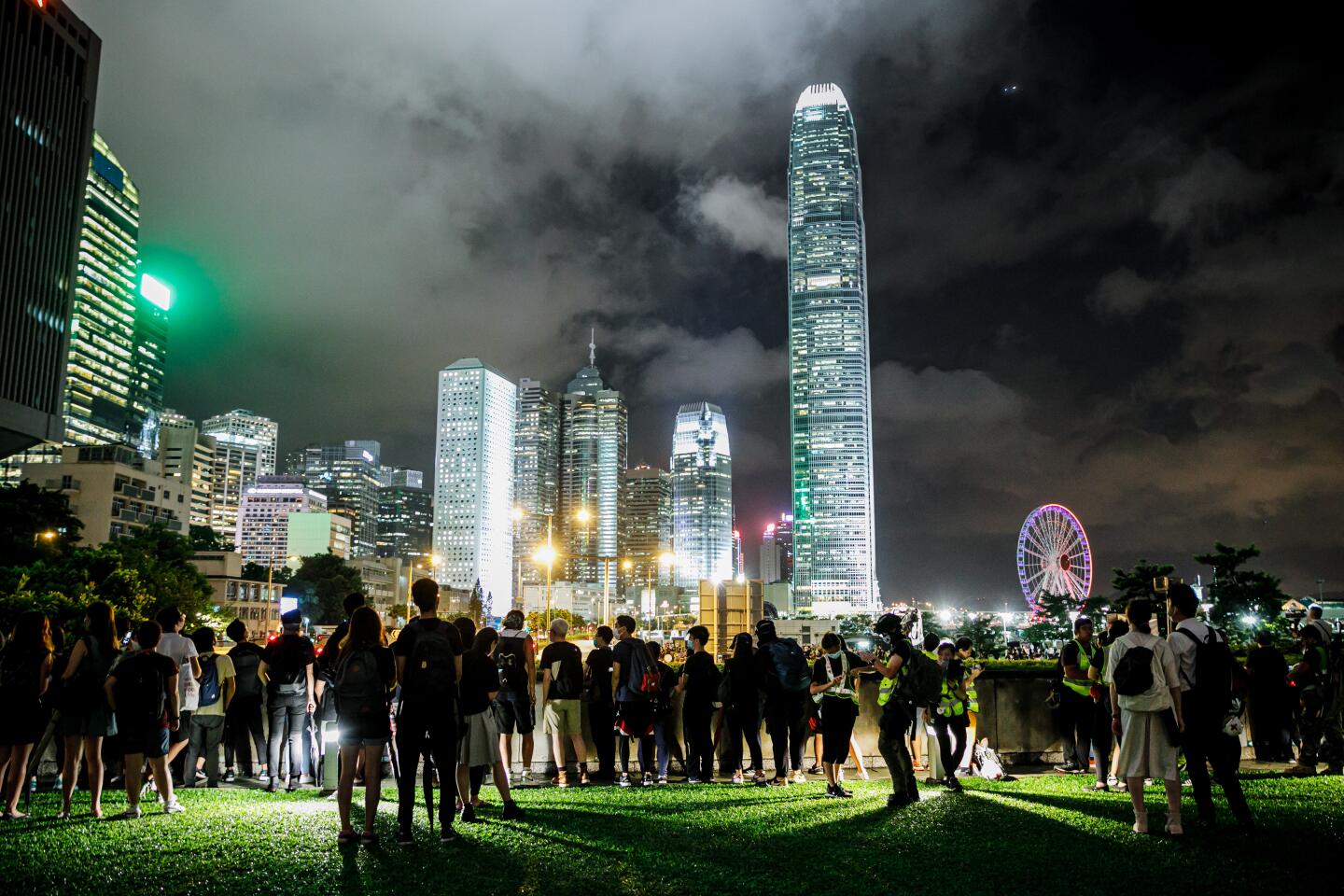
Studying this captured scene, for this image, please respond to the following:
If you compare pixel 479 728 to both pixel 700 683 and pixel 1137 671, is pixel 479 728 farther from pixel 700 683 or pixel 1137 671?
pixel 1137 671

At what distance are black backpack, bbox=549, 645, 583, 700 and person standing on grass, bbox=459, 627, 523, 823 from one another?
2.62 meters

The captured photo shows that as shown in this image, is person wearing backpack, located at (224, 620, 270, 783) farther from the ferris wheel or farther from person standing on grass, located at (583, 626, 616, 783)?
the ferris wheel

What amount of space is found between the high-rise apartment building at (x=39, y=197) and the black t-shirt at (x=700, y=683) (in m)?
72.3

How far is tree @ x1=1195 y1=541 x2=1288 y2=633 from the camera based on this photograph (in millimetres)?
41031

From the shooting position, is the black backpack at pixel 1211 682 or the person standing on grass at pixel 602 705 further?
the person standing on grass at pixel 602 705

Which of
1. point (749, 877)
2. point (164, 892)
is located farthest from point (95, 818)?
point (749, 877)

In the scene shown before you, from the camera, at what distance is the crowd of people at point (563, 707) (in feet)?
25.5

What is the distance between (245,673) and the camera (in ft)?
35.8

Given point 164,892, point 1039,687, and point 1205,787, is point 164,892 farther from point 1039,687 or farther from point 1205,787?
point 1039,687

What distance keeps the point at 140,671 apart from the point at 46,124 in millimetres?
79723

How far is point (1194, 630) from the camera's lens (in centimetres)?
827

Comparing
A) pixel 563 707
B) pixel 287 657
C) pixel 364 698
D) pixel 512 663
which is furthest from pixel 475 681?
pixel 287 657

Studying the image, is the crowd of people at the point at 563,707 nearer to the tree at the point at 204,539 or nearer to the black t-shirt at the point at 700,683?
the black t-shirt at the point at 700,683

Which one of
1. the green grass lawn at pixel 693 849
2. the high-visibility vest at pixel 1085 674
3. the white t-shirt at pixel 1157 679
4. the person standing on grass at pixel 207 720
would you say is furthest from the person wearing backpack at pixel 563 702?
the white t-shirt at pixel 1157 679
